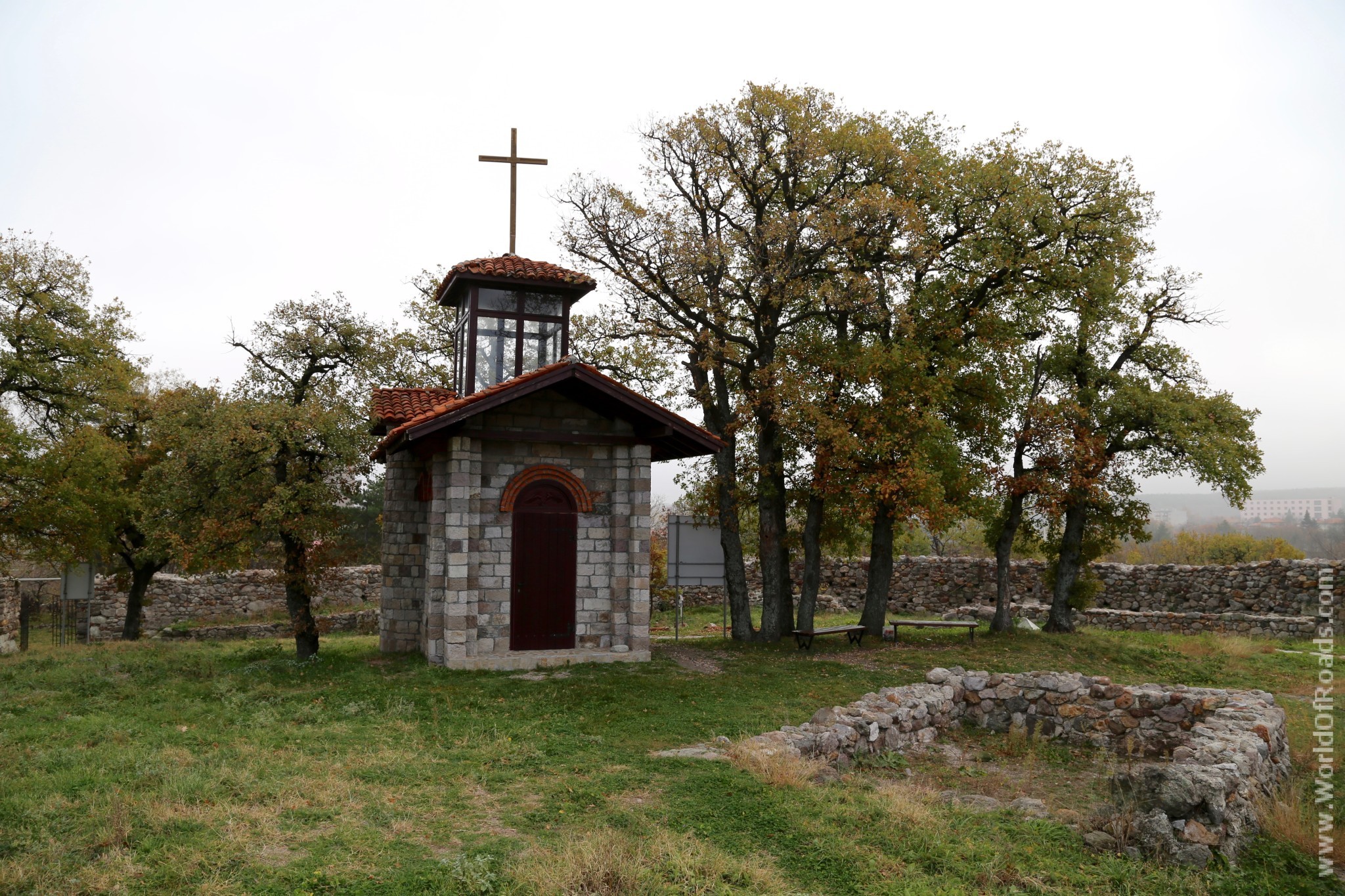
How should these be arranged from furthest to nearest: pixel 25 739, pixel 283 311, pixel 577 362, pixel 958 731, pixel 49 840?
pixel 283 311 → pixel 577 362 → pixel 958 731 → pixel 25 739 → pixel 49 840

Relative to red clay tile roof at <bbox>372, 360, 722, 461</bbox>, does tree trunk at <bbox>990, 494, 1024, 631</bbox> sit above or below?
below

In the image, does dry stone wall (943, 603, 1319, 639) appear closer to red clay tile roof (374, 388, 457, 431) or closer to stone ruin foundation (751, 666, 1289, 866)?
stone ruin foundation (751, 666, 1289, 866)

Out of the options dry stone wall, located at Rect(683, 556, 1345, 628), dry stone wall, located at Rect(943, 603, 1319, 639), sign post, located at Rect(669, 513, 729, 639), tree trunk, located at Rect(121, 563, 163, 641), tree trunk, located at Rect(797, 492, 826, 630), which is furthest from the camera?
tree trunk, located at Rect(121, 563, 163, 641)

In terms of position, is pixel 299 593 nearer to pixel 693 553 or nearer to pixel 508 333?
pixel 508 333

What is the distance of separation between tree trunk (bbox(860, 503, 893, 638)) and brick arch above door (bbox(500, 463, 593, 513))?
7.64m

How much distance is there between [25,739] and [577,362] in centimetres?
894

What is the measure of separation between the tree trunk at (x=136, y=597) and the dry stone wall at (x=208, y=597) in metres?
1.19

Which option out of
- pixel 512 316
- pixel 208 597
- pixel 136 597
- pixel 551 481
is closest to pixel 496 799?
pixel 551 481

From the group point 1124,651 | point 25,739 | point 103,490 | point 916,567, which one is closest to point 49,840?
point 25,739

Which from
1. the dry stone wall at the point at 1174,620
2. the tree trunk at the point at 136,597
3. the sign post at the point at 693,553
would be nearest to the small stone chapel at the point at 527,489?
the sign post at the point at 693,553

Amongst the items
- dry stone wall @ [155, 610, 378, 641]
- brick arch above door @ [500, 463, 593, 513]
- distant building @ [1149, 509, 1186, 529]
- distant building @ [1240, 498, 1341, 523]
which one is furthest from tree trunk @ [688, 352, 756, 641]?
distant building @ [1149, 509, 1186, 529]

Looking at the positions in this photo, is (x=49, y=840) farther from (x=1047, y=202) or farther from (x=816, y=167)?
(x=1047, y=202)

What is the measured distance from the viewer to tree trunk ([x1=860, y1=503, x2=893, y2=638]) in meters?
20.5

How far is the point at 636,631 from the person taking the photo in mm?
15805
